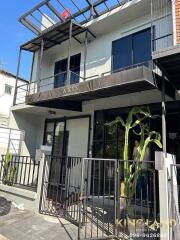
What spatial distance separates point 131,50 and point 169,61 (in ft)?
13.1

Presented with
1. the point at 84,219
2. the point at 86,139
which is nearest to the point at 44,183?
the point at 84,219

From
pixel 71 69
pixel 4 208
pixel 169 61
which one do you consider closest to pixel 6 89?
pixel 71 69

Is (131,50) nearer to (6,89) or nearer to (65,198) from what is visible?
(65,198)

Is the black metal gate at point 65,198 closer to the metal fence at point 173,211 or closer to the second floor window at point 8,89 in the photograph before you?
the metal fence at point 173,211

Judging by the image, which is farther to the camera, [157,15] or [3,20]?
[3,20]

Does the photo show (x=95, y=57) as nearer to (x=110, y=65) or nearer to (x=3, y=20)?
(x=110, y=65)

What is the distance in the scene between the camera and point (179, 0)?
7.47 metres

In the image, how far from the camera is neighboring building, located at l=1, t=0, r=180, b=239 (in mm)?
6059

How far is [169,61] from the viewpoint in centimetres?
539

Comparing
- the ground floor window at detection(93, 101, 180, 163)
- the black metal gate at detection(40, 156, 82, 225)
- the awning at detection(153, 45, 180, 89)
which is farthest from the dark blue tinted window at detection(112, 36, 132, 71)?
the black metal gate at detection(40, 156, 82, 225)

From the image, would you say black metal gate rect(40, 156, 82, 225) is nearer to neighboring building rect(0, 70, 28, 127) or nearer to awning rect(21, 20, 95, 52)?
awning rect(21, 20, 95, 52)

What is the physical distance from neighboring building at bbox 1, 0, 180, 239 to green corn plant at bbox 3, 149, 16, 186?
135cm

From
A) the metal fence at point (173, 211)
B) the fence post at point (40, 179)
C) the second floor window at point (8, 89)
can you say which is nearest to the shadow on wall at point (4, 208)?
the fence post at point (40, 179)

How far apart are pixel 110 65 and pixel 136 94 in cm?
242
